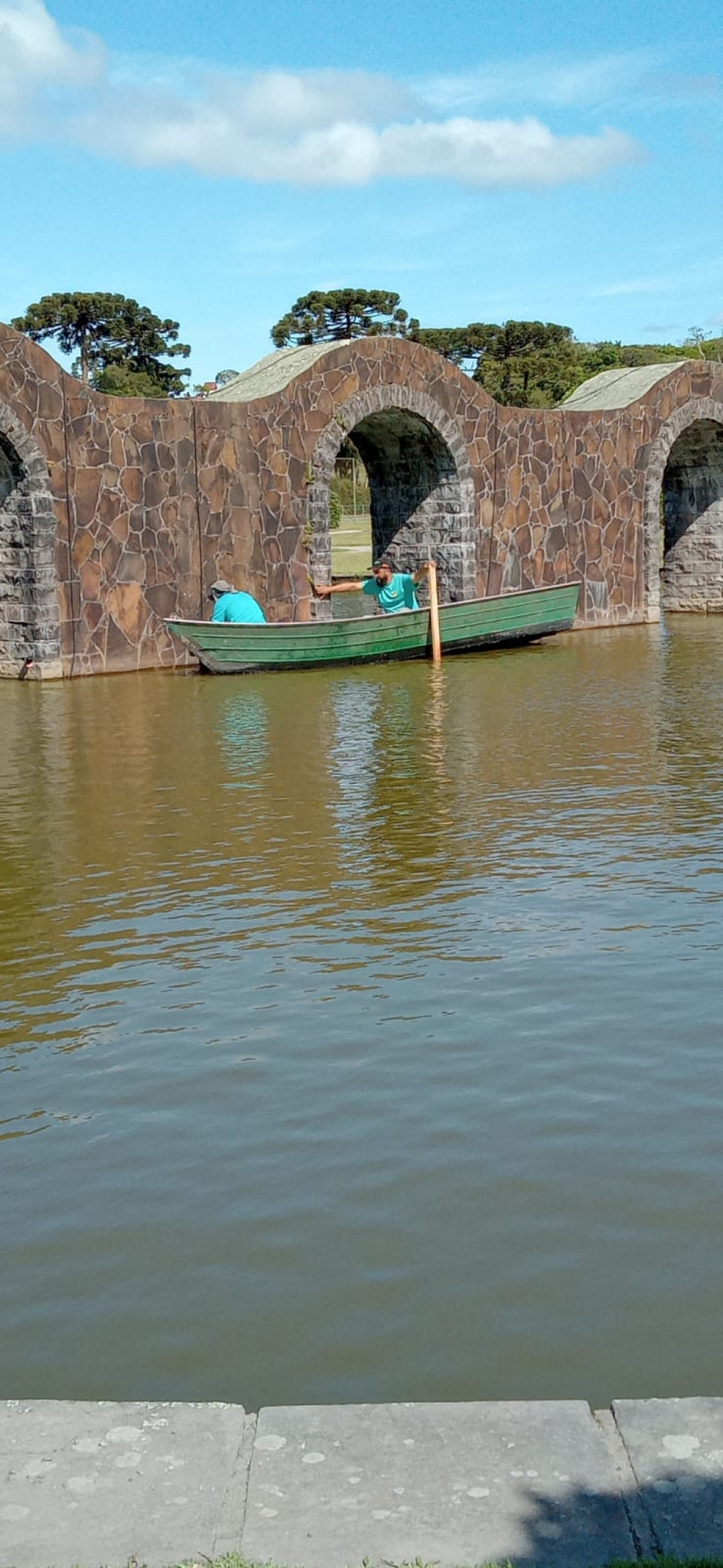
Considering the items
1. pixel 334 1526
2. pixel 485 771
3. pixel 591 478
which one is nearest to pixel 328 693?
pixel 485 771

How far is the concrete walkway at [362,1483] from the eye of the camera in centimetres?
286

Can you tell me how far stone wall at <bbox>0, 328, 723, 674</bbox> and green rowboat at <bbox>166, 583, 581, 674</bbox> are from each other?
49.5 inches

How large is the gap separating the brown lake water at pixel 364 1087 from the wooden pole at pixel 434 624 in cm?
851

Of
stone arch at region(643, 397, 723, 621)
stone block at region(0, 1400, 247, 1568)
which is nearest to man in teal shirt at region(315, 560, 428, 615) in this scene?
stone arch at region(643, 397, 723, 621)

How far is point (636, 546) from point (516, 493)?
274 cm

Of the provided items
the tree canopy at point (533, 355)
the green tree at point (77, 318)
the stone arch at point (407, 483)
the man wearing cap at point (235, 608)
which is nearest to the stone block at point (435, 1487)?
the man wearing cap at point (235, 608)

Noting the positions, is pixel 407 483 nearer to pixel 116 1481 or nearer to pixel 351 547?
pixel 116 1481

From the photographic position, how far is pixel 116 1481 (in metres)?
3.07

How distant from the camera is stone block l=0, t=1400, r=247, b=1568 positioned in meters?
2.88

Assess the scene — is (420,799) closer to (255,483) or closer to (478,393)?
(255,483)

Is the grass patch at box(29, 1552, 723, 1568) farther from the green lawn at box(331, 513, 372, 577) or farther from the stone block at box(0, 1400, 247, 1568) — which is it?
the green lawn at box(331, 513, 372, 577)

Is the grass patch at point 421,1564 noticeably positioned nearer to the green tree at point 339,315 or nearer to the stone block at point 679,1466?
the stone block at point 679,1466

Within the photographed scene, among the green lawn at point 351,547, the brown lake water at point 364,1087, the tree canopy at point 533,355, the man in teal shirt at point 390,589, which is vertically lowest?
the brown lake water at point 364,1087

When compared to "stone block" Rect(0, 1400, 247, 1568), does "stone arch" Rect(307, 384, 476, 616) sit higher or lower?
higher
